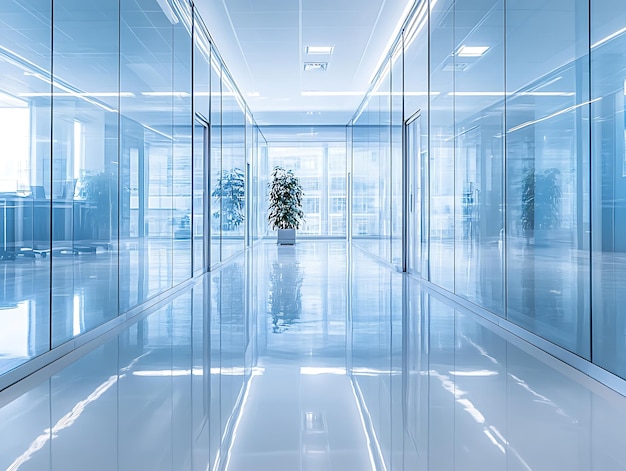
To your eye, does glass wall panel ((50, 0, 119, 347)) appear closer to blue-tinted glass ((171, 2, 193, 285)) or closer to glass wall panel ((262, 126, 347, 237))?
blue-tinted glass ((171, 2, 193, 285))

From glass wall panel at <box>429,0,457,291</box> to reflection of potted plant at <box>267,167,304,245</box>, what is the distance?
13045mm

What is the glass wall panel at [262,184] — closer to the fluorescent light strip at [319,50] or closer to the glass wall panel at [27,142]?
the fluorescent light strip at [319,50]

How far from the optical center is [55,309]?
4.53 metres

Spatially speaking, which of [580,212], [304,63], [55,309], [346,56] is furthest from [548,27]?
[304,63]

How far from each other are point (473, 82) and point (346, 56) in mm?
5936

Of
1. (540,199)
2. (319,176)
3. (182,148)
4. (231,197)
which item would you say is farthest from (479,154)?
(319,176)

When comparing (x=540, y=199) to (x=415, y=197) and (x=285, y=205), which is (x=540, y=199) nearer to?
(x=415, y=197)

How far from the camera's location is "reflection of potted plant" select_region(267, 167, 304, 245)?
21.4m

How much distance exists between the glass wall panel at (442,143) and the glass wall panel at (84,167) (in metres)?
4.06

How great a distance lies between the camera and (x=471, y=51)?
639 centimetres

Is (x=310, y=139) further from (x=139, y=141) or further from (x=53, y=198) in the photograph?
(x=53, y=198)

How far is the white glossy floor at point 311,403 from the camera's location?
248cm

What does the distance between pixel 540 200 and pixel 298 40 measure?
7152 millimetres

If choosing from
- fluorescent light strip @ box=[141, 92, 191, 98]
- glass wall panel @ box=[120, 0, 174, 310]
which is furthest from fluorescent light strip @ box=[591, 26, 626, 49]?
fluorescent light strip @ box=[141, 92, 191, 98]
